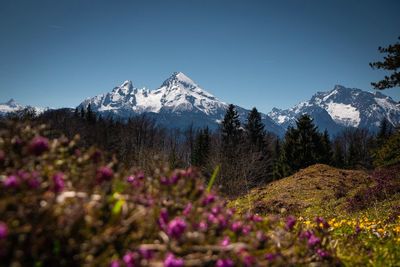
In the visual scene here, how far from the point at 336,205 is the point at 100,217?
64.0 ft

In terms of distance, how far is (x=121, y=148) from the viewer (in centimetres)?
7262

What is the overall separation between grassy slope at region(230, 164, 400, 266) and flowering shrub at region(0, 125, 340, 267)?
5.52ft

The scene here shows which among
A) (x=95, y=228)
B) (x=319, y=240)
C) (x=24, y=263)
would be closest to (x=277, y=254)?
(x=319, y=240)

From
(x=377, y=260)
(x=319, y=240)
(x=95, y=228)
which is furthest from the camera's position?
(x=377, y=260)

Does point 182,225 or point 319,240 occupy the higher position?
point 182,225

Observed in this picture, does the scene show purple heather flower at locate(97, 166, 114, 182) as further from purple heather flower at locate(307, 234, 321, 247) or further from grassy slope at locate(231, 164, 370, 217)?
grassy slope at locate(231, 164, 370, 217)

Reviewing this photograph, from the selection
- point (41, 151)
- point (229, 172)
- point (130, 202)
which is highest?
point (41, 151)

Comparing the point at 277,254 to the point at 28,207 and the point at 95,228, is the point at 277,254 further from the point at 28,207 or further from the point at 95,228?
the point at 28,207

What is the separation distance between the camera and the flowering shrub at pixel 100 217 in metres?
1.81

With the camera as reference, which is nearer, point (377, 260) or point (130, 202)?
point (130, 202)

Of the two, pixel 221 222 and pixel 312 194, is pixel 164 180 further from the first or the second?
A: pixel 312 194

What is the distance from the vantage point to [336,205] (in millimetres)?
19422

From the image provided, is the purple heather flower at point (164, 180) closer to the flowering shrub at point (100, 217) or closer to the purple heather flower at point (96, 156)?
the flowering shrub at point (100, 217)

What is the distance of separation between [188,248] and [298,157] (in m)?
45.4
